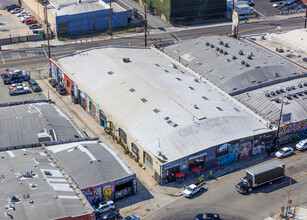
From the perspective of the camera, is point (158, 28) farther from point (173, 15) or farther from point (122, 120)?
point (122, 120)

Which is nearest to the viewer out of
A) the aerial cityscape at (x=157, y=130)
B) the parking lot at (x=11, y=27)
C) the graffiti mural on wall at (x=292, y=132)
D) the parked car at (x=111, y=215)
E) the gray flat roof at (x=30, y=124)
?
the parked car at (x=111, y=215)

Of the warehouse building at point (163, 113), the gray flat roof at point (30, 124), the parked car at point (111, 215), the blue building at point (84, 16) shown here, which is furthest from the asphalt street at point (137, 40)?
the parked car at point (111, 215)

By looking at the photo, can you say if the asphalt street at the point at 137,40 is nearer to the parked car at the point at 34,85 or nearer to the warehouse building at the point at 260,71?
the parked car at the point at 34,85

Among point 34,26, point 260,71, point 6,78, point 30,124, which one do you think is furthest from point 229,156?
point 34,26

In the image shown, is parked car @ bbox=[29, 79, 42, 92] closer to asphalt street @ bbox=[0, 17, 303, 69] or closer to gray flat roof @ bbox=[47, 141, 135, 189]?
asphalt street @ bbox=[0, 17, 303, 69]

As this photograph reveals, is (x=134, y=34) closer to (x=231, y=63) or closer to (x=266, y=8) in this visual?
(x=231, y=63)

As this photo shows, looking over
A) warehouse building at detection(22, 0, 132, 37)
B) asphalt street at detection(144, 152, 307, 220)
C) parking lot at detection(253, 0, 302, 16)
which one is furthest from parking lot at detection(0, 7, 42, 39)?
asphalt street at detection(144, 152, 307, 220)
